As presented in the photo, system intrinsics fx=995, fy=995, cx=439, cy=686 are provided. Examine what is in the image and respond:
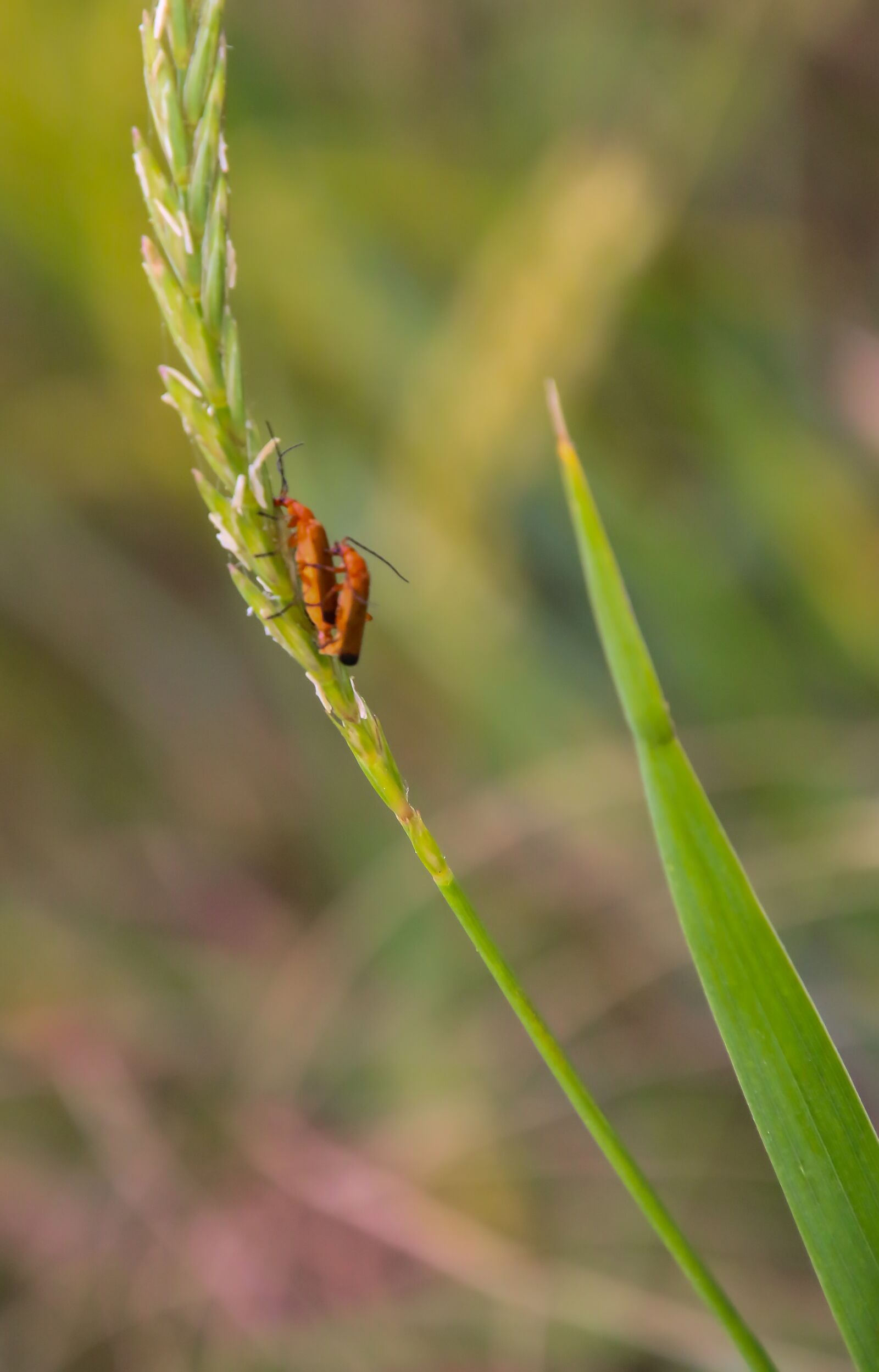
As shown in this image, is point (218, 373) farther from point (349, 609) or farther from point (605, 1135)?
point (605, 1135)

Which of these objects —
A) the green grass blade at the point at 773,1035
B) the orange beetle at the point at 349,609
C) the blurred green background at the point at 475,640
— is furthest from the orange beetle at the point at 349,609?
the blurred green background at the point at 475,640

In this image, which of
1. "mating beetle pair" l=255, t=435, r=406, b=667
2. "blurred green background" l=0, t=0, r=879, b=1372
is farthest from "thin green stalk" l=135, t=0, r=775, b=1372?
"blurred green background" l=0, t=0, r=879, b=1372

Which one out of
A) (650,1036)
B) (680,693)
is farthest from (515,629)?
(650,1036)

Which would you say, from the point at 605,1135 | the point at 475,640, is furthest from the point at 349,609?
the point at 475,640

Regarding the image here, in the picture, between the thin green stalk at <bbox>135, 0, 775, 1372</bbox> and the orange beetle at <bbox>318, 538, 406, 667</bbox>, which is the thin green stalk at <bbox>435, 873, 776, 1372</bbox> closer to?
the thin green stalk at <bbox>135, 0, 775, 1372</bbox>

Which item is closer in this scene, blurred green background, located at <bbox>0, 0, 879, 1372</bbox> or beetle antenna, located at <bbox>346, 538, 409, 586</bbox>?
beetle antenna, located at <bbox>346, 538, 409, 586</bbox>

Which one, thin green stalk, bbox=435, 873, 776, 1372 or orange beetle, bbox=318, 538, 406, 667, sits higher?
orange beetle, bbox=318, 538, 406, 667
